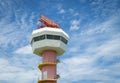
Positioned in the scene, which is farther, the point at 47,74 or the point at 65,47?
the point at 65,47

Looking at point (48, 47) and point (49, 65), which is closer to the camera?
point (49, 65)

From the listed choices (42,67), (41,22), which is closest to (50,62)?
(42,67)

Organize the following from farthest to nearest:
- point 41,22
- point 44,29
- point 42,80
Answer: point 41,22 < point 44,29 < point 42,80

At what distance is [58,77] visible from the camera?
67.4 m

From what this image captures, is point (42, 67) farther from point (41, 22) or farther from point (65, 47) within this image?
point (41, 22)

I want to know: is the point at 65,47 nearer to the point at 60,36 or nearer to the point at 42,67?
the point at 60,36

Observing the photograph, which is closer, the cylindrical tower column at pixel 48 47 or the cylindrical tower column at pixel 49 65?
the cylindrical tower column at pixel 49 65

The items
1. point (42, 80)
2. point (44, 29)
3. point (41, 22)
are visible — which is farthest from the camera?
point (41, 22)

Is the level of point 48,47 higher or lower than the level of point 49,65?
higher

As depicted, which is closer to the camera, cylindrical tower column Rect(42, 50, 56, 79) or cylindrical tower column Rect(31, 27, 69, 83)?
cylindrical tower column Rect(42, 50, 56, 79)

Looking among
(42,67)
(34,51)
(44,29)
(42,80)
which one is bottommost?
(42,80)

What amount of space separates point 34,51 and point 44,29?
7051 millimetres

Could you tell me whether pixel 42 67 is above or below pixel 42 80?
above

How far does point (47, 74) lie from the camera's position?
6644 cm
